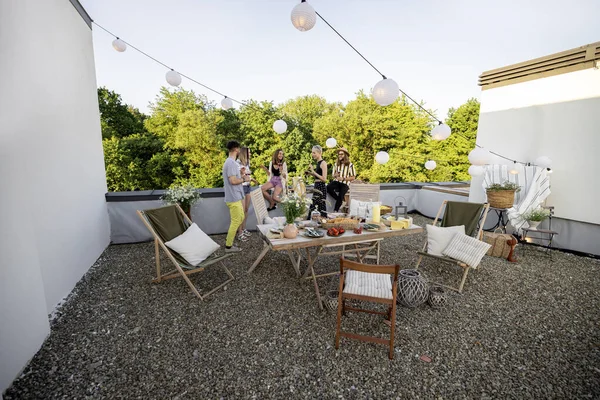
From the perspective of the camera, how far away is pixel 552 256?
4.25m

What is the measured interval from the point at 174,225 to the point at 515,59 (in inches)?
292

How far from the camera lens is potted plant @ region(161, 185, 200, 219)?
14.6ft

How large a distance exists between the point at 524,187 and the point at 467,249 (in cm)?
292

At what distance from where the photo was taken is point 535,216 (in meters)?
4.34

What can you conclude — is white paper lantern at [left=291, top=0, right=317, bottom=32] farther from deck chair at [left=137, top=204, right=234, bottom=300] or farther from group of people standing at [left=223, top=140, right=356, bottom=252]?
deck chair at [left=137, top=204, right=234, bottom=300]

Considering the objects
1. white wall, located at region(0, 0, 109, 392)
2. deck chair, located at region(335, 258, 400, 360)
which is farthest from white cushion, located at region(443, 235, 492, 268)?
white wall, located at region(0, 0, 109, 392)

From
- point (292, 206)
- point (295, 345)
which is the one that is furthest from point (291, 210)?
point (295, 345)

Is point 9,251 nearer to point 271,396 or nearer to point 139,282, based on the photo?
point 139,282

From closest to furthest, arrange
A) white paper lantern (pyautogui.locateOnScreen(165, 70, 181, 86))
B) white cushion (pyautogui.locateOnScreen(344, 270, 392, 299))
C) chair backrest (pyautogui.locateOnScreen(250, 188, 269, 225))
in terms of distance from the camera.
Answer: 1. white cushion (pyautogui.locateOnScreen(344, 270, 392, 299))
2. chair backrest (pyautogui.locateOnScreen(250, 188, 269, 225))
3. white paper lantern (pyautogui.locateOnScreen(165, 70, 181, 86))

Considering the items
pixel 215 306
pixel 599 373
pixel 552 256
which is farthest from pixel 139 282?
pixel 552 256

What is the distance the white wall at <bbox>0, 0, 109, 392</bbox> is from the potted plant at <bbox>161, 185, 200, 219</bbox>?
1.02 metres

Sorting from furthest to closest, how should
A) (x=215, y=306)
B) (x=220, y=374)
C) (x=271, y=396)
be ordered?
1. (x=215, y=306)
2. (x=220, y=374)
3. (x=271, y=396)

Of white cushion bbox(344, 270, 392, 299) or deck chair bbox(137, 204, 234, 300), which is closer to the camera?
white cushion bbox(344, 270, 392, 299)

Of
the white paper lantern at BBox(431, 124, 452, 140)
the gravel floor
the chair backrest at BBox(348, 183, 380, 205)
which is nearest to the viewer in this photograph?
the gravel floor
